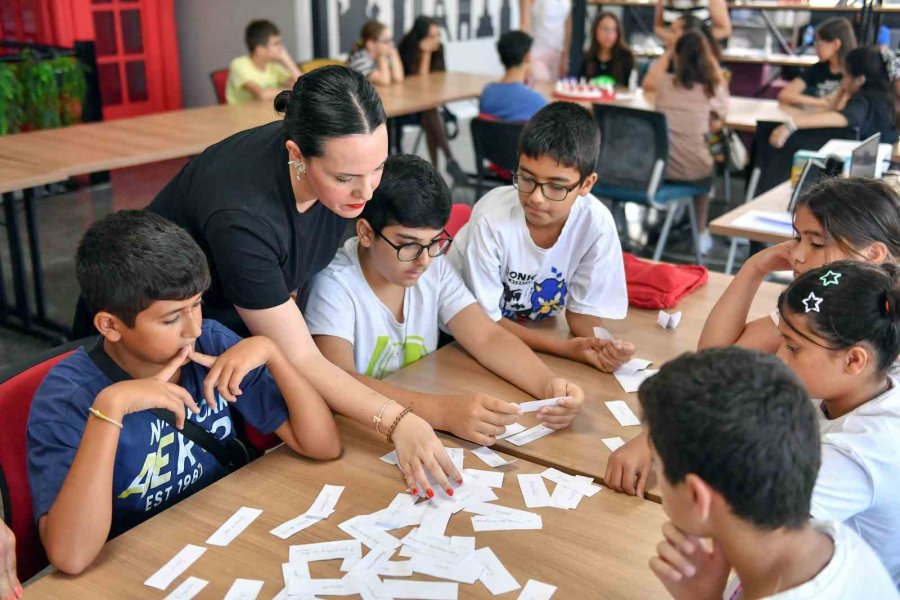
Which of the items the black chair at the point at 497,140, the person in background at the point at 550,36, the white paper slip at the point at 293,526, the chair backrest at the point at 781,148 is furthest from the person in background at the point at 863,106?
the white paper slip at the point at 293,526

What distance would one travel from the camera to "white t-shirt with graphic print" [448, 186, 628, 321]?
221cm

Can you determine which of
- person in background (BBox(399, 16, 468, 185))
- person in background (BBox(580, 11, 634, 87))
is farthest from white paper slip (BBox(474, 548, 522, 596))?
person in background (BBox(580, 11, 634, 87))

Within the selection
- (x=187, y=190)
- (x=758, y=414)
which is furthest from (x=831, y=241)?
(x=187, y=190)

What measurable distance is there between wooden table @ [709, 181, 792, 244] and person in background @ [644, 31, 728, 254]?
1133mm

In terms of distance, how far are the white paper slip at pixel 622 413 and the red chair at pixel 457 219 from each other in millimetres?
927

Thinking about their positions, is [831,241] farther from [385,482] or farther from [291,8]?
→ [291,8]

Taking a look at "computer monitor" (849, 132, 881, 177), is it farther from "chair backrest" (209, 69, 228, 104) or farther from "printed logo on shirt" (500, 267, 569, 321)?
"chair backrest" (209, 69, 228, 104)

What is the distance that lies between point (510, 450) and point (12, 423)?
0.91m

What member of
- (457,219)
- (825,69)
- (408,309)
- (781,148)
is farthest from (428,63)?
(408,309)

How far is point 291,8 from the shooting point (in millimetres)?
6656

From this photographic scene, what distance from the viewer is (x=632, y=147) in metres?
4.57

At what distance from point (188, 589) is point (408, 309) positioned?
0.97m

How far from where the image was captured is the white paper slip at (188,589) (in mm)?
1237

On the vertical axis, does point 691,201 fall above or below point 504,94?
below
